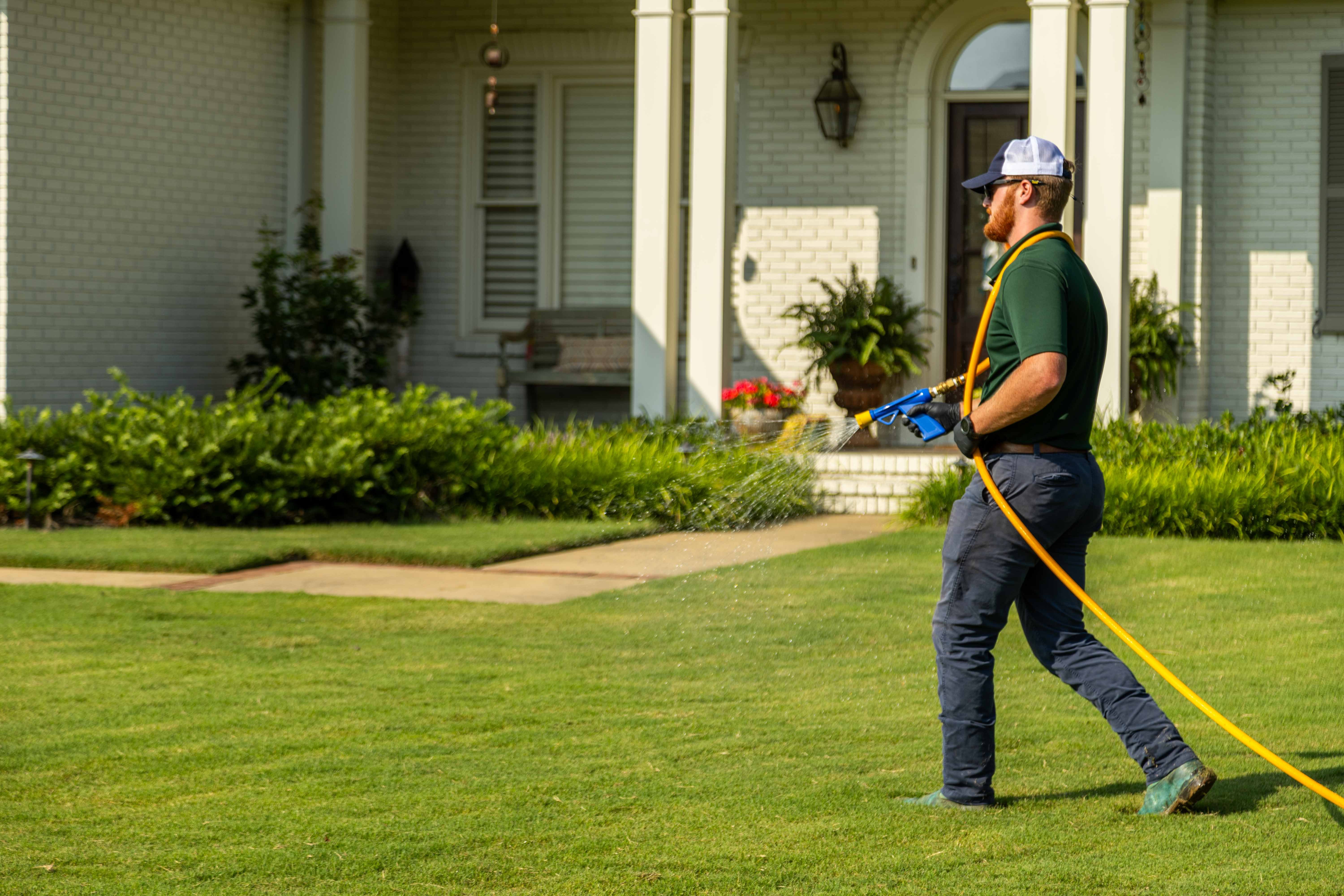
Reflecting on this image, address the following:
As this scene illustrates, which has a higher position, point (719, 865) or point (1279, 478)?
point (1279, 478)

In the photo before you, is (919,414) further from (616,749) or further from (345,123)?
(345,123)

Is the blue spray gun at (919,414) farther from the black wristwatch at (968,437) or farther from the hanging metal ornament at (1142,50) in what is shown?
the hanging metal ornament at (1142,50)

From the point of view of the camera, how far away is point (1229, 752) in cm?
491

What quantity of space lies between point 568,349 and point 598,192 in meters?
1.49

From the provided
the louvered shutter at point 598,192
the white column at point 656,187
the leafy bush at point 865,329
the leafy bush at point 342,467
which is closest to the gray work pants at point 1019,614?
the leafy bush at point 342,467

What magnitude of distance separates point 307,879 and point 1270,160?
11.4 metres

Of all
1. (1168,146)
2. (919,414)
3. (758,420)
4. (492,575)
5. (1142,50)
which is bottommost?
(492,575)

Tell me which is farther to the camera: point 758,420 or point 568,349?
point 568,349

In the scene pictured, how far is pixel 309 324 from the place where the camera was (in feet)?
40.4

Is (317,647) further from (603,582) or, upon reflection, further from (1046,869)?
(1046,869)

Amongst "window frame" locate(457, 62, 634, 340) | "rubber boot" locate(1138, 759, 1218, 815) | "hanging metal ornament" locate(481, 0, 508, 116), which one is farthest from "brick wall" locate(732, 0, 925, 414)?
"rubber boot" locate(1138, 759, 1218, 815)

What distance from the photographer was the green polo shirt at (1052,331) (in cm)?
401

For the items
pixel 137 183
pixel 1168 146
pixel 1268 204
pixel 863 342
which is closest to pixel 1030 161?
pixel 863 342

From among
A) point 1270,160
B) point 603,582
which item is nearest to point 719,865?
point 603,582
